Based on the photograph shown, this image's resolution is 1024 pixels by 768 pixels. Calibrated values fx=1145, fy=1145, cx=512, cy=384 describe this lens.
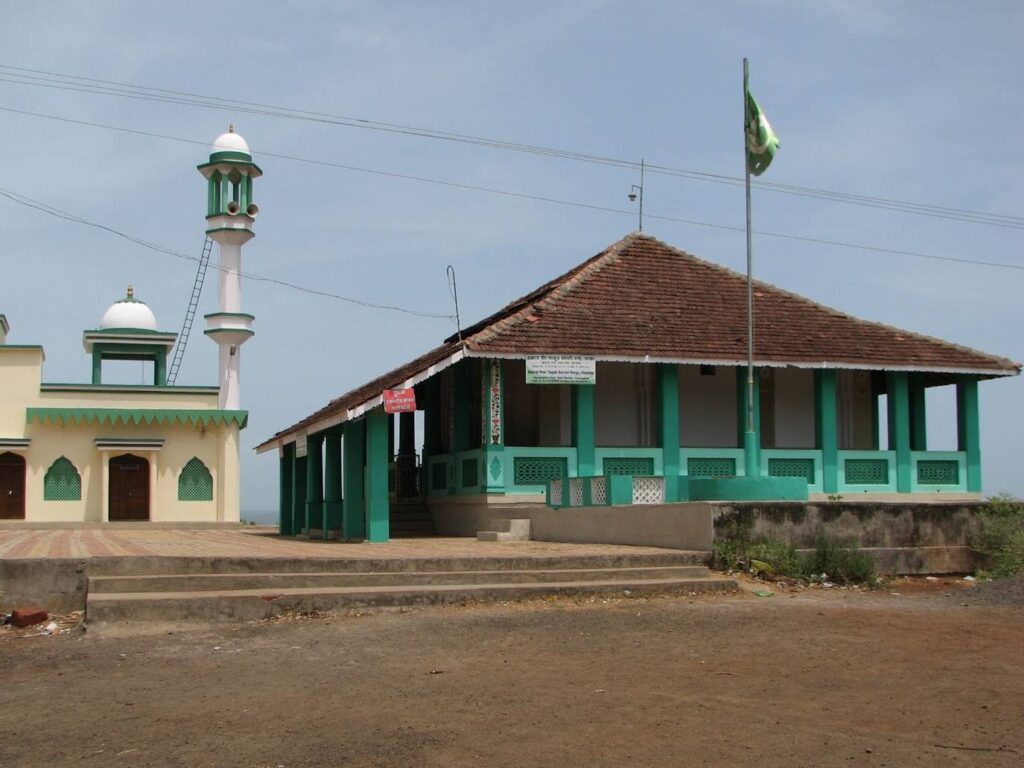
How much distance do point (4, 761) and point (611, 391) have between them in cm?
1605

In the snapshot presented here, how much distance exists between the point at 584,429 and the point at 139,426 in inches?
731

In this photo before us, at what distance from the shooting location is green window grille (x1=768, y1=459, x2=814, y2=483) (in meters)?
20.7

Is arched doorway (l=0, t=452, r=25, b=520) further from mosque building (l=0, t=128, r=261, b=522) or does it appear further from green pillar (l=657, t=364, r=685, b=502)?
green pillar (l=657, t=364, r=685, b=502)

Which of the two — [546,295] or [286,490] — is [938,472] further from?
[286,490]

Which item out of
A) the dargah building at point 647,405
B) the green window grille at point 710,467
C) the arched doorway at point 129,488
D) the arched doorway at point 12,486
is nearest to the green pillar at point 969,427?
the dargah building at point 647,405

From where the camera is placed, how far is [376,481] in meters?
17.7

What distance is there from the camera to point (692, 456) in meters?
20.4

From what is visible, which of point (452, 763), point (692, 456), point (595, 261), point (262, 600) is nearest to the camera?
point (452, 763)

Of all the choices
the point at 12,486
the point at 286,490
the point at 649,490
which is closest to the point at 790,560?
the point at 649,490

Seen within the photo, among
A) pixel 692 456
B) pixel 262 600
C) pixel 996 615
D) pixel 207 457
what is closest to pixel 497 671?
pixel 262 600

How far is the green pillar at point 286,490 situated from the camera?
2656cm

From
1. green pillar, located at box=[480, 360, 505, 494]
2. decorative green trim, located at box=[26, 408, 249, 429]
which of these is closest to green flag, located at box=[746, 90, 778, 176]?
green pillar, located at box=[480, 360, 505, 494]

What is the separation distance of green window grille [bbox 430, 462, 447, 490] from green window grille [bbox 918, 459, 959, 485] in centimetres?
897

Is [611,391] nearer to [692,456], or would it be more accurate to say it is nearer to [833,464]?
[692,456]
